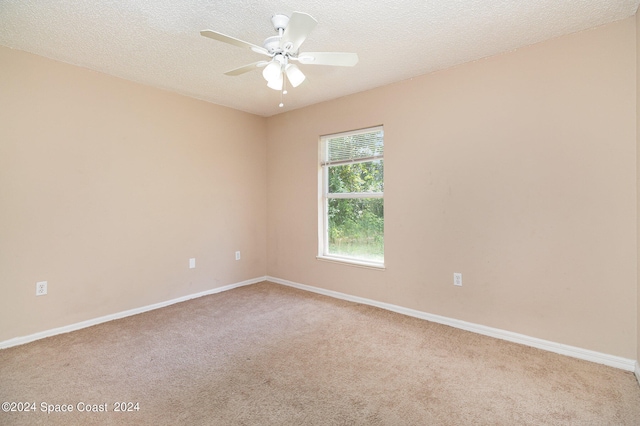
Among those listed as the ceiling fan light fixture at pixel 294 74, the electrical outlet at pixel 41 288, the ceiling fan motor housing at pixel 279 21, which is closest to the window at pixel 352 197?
the ceiling fan light fixture at pixel 294 74

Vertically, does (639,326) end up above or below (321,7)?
below

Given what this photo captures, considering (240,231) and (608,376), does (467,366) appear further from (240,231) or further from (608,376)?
(240,231)

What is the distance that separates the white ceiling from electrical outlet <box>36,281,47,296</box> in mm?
1991

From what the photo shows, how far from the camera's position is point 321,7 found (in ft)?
6.53

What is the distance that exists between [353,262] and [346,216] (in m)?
0.59

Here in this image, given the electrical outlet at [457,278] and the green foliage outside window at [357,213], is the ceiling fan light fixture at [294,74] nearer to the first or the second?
the green foliage outside window at [357,213]

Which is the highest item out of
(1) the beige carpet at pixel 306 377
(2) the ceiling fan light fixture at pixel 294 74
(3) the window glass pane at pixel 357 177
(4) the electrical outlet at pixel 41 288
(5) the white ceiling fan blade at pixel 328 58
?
(5) the white ceiling fan blade at pixel 328 58

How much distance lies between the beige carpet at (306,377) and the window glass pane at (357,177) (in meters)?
1.53

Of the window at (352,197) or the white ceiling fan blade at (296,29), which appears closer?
the white ceiling fan blade at (296,29)

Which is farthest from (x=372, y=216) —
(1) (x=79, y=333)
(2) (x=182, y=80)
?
(1) (x=79, y=333)

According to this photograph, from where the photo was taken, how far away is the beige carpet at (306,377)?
1711 mm

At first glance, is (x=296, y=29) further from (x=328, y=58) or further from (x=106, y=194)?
(x=106, y=194)

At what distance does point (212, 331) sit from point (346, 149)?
252 centimetres

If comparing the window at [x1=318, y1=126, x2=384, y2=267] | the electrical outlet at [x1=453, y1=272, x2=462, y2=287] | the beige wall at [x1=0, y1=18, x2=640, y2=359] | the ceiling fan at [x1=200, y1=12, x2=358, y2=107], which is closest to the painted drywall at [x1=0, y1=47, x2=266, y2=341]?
the beige wall at [x1=0, y1=18, x2=640, y2=359]
